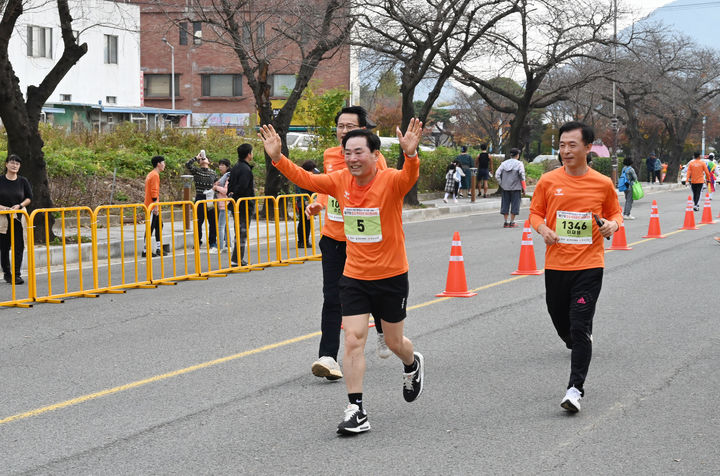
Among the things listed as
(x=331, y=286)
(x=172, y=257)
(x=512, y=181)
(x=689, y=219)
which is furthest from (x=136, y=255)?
(x=689, y=219)

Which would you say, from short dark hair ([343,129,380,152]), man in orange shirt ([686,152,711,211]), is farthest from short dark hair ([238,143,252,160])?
man in orange shirt ([686,152,711,211])

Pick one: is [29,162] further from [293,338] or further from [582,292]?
[582,292]

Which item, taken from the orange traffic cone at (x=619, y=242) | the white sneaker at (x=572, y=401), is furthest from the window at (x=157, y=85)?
the white sneaker at (x=572, y=401)

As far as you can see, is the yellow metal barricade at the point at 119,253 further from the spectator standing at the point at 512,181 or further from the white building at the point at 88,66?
the white building at the point at 88,66

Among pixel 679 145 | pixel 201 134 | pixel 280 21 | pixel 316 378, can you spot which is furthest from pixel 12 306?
pixel 679 145

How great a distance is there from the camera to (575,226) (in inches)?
263

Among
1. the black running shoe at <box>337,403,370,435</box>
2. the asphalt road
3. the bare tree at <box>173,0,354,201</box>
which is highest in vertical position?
the bare tree at <box>173,0,354,201</box>

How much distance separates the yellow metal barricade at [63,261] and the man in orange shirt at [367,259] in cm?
645

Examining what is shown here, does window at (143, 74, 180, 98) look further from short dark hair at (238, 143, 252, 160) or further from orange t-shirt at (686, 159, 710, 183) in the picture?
short dark hair at (238, 143, 252, 160)

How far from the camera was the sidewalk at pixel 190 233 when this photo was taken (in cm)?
1603

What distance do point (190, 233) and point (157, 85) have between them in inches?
2088

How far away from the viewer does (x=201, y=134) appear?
29.0 m

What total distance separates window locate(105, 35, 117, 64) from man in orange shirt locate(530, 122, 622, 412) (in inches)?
2033

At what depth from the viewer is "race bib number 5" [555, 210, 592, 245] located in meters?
6.66
